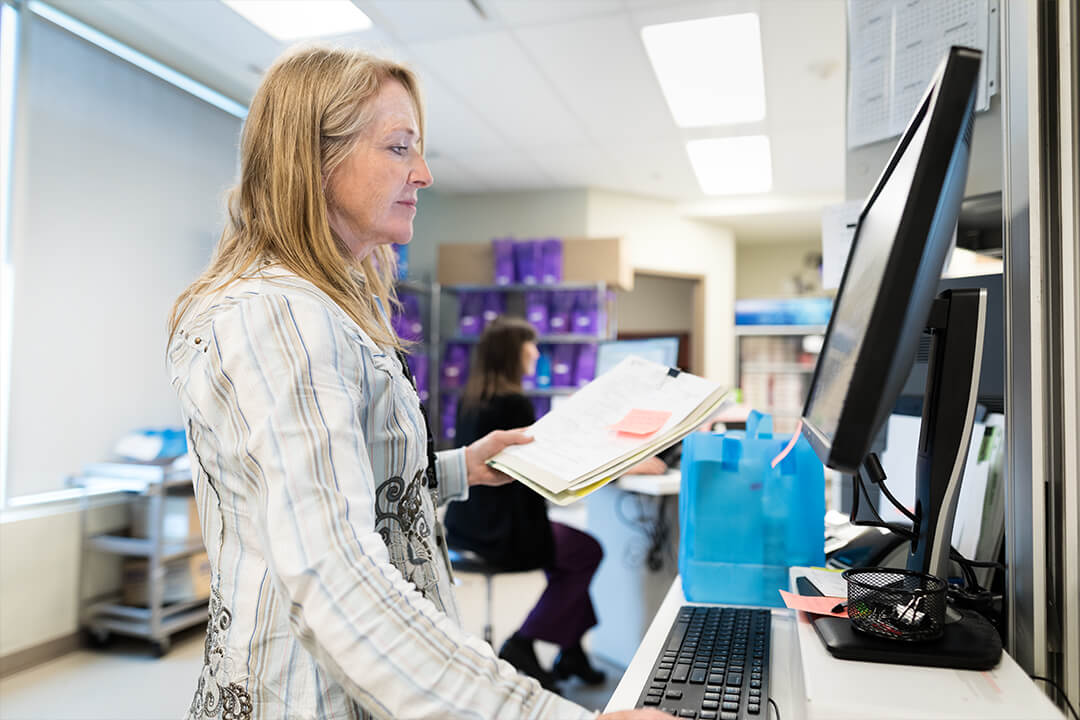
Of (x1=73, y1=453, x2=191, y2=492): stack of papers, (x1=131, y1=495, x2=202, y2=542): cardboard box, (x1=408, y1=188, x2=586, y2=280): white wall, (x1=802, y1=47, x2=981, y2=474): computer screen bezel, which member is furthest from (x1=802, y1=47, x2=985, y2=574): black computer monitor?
(x1=408, y1=188, x2=586, y2=280): white wall

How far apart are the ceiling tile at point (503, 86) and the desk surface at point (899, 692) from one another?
2937 millimetres

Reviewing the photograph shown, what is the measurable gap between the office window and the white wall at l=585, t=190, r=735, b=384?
2984mm

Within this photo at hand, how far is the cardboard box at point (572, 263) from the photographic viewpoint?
196 inches

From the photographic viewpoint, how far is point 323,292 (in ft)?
2.28

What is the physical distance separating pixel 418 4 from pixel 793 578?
2623 millimetres

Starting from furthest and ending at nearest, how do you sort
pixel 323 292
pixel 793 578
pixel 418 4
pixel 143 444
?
pixel 143 444
pixel 418 4
pixel 793 578
pixel 323 292

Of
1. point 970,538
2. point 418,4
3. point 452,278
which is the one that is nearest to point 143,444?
point 418,4

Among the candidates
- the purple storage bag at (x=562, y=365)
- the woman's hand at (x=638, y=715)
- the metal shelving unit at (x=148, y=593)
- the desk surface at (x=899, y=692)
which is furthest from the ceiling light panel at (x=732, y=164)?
the woman's hand at (x=638, y=715)

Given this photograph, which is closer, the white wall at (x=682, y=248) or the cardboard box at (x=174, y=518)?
the cardboard box at (x=174, y=518)

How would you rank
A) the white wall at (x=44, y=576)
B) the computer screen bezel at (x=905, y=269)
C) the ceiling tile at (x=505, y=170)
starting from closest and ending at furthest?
the computer screen bezel at (x=905, y=269), the white wall at (x=44, y=576), the ceiling tile at (x=505, y=170)

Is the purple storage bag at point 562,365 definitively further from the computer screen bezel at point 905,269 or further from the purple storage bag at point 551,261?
the computer screen bezel at point 905,269

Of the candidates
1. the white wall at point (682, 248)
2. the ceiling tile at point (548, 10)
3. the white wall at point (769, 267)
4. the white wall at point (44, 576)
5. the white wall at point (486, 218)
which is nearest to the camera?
the white wall at point (44, 576)

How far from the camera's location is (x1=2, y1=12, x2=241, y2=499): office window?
9.01 feet

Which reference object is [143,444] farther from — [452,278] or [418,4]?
[452,278]
